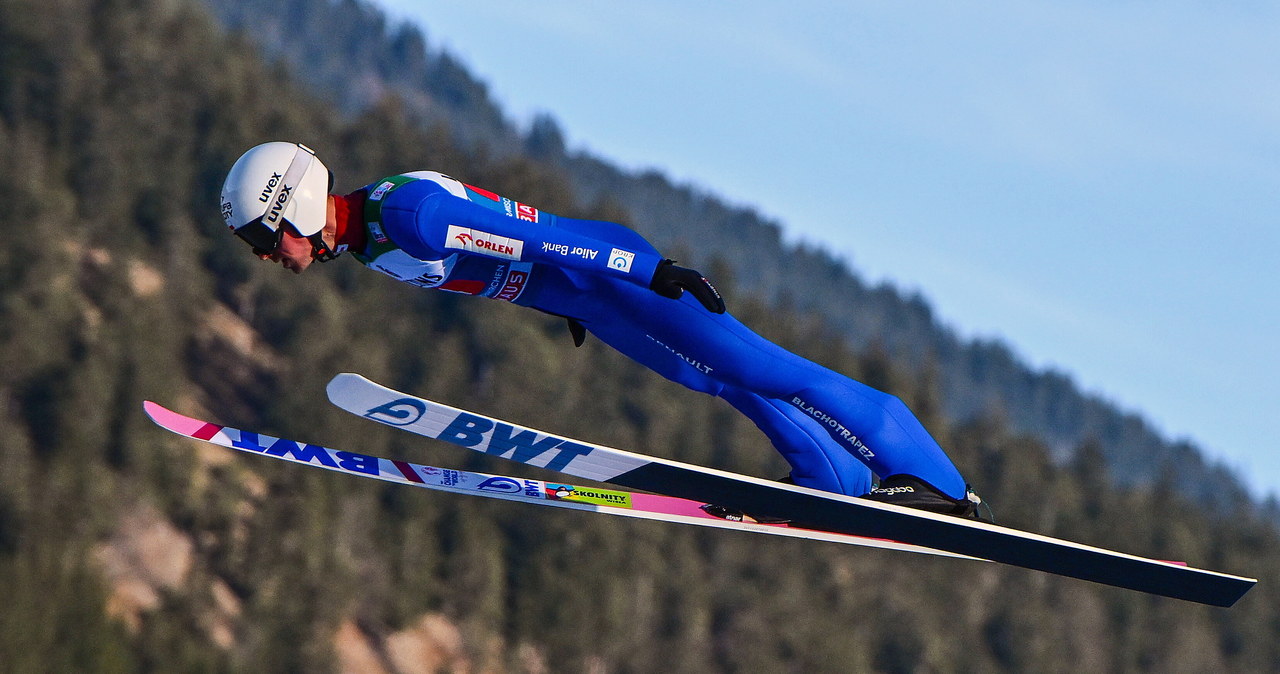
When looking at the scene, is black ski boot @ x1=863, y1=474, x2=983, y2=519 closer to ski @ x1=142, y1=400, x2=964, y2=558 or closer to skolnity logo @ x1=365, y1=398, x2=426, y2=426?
ski @ x1=142, y1=400, x2=964, y2=558

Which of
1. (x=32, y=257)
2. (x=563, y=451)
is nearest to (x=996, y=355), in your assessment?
(x=32, y=257)

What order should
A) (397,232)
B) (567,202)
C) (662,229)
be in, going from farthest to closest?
(662,229) → (567,202) → (397,232)

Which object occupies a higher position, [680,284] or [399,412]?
[680,284]

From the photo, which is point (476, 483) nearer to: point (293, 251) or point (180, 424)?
point (180, 424)

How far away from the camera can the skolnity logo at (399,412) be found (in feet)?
20.2

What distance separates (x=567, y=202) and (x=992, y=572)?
2097cm

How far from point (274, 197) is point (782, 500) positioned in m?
2.49

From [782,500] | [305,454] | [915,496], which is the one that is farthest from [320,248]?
[915,496]

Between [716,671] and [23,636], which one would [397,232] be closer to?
[23,636]

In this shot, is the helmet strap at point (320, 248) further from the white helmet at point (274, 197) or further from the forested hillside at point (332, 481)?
the forested hillside at point (332, 481)

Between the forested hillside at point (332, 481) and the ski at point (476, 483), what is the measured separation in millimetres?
18088

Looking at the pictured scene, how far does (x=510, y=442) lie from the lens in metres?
6.38

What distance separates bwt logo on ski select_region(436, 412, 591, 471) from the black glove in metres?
0.89

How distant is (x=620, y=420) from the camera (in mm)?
47969
